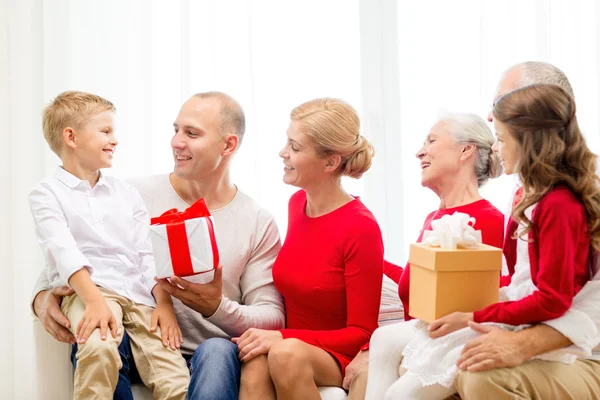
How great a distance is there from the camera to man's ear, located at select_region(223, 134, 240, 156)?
8.29 ft

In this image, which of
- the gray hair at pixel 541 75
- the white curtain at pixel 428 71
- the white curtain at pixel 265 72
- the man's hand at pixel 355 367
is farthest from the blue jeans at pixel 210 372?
the white curtain at pixel 428 71

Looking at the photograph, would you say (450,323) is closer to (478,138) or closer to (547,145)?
(547,145)

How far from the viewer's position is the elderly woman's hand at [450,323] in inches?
70.1

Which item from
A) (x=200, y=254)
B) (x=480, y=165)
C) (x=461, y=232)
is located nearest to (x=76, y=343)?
(x=200, y=254)

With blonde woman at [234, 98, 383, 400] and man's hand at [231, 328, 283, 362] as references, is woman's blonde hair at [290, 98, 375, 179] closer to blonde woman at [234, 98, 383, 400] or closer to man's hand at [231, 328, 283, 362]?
blonde woman at [234, 98, 383, 400]

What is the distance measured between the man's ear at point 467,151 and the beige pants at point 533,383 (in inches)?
30.3

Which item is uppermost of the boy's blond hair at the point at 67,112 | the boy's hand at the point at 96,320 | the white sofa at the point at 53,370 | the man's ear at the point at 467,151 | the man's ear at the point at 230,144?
the boy's blond hair at the point at 67,112

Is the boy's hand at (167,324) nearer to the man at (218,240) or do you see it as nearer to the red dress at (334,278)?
the man at (218,240)

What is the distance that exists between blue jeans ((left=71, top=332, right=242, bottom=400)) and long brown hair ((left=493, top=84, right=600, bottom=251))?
90 cm

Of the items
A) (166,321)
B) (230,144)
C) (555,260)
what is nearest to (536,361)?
(555,260)

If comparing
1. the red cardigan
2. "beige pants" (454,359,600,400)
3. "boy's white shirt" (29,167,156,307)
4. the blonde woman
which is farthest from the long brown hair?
"boy's white shirt" (29,167,156,307)

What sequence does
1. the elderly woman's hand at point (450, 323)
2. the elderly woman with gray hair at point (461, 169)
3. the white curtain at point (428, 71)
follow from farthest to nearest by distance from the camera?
the white curtain at point (428, 71) → the elderly woman with gray hair at point (461, 169) → the elderly woman's hand at point (450, 323)

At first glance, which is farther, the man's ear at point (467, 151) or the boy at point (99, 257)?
the man's ear at point (467, 151)

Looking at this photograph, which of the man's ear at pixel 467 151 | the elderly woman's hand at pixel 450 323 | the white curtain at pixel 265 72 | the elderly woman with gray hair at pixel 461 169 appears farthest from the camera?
the white curtain at pixel 265 72
